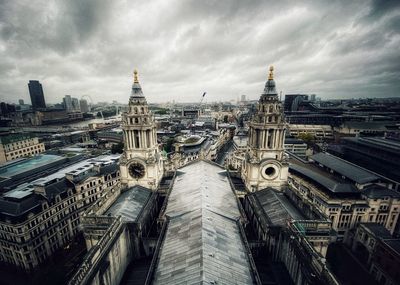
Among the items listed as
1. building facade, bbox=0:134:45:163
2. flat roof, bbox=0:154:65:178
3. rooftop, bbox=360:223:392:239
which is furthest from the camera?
building facade, bbox=0:134:45:163

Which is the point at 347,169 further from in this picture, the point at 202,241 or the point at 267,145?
the point at 202,241

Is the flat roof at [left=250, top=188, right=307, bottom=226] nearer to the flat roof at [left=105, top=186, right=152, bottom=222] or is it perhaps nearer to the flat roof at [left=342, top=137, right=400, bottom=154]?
the flat roof at [left=105, top=186, right=152, bottom=222]

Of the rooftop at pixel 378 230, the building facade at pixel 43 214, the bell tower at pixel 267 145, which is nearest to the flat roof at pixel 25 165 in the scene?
the building facade at pixel 43 214

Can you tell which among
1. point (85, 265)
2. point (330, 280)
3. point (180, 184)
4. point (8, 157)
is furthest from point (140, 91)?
point (8, 157)

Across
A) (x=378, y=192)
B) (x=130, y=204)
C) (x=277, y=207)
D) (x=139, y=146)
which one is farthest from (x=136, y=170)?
(x=378, y=192)

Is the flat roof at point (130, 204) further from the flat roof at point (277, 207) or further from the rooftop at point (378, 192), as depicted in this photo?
the rooftop at point (378, 192)

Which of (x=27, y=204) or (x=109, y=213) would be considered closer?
(x=109, y=213)

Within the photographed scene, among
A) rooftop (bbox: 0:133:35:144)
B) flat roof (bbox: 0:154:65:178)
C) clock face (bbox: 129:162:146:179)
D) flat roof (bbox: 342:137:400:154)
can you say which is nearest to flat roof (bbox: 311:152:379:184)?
flat roof (bbox: 342:137:400:154)

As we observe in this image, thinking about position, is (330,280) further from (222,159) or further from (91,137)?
(91,137)
